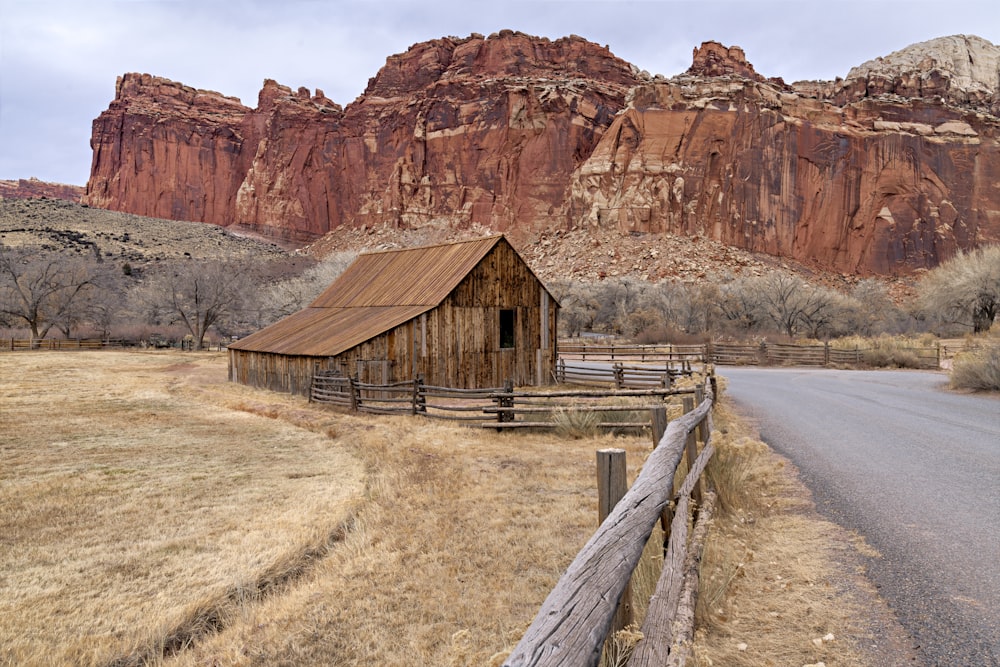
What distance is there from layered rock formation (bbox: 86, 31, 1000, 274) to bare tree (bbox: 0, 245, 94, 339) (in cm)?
5024

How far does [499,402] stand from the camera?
1329 cm

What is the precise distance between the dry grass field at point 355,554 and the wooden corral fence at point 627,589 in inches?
15.4

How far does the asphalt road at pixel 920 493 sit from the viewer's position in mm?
3768

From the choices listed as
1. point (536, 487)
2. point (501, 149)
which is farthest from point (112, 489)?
point (501, 149)

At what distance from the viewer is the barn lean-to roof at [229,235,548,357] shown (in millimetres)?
19250

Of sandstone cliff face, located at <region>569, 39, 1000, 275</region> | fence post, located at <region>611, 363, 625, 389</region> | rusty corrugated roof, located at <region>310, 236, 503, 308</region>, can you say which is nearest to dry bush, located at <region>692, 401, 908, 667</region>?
rusty corrugated roof, located at <region>310, 236, 503, 308</region>

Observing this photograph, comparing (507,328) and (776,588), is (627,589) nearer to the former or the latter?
(776,588)

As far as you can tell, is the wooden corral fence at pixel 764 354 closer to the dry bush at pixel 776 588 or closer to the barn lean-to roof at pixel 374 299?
the barn lean-to roof at pixel 374 299

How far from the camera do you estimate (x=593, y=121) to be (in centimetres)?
8594

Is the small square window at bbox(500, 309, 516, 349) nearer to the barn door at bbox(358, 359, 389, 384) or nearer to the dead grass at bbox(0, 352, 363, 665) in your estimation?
the barn door at bbox(358, 359, 389, 384)

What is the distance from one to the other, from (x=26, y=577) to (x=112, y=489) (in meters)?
3.48

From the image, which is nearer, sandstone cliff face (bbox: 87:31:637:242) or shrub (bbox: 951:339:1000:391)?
shrub (bbox: 951:339:1000:391)

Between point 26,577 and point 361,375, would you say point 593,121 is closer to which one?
point 361,375

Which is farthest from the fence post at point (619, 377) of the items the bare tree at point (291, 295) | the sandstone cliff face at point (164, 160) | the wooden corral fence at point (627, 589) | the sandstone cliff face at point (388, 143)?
the sandstone cliff face at point (164, 160)
